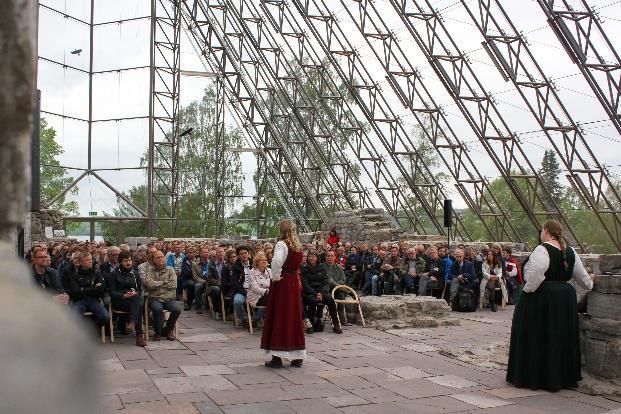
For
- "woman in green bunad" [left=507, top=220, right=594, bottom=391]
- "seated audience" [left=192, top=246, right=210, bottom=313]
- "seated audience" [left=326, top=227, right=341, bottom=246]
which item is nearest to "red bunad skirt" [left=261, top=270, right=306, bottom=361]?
"woman in green bunad" [left=507, top=220, right=594, bottom=391]

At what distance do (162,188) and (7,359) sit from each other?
3638 cm

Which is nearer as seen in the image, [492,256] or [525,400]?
[525,400]

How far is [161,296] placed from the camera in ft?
29.0

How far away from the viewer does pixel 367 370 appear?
694 cm

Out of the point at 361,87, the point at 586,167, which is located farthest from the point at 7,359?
the point at 361,87

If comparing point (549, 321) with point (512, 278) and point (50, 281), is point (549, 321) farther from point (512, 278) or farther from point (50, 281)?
point (512, 278)

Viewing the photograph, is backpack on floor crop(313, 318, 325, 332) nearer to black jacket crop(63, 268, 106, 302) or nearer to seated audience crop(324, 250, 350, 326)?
seated audience crop(324, 250, 350, 326)

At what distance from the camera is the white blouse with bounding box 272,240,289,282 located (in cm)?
687

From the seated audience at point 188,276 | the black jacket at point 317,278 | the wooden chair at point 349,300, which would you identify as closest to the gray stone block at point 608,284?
the wooden chair at point 349,300

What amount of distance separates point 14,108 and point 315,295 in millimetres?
8906

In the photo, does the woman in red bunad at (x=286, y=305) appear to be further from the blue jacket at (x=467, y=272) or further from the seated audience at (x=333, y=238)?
the seated audience at (x=333, y=238)

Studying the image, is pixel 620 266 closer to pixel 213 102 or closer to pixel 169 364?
pixel 169 364

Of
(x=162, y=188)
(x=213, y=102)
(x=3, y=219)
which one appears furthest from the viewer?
(x=213, y=102)

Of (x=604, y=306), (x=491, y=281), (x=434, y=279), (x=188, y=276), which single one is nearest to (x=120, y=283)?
(x=188, y=276)
